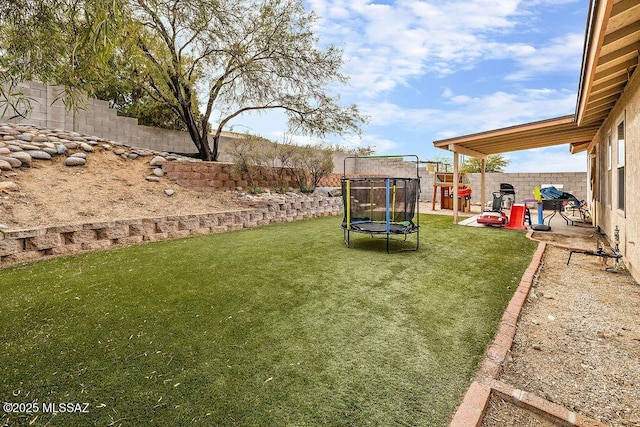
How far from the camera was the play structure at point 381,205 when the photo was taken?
16.2 feet

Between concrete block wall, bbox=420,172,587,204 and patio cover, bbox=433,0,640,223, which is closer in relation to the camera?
patio cover, bbox=433,0,640,223

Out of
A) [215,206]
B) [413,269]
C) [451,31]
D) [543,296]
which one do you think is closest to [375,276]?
[413,269]

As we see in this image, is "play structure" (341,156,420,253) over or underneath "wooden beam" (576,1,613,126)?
underneath

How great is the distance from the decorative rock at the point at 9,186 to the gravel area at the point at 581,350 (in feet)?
22.1

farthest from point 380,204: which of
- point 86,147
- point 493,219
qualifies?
point 86,147

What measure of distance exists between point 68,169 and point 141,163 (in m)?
1.53

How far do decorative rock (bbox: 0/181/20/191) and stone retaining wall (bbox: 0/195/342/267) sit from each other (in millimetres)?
1620

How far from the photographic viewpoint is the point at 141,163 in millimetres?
7406

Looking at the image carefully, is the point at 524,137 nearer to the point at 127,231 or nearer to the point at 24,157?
the point at 127,231

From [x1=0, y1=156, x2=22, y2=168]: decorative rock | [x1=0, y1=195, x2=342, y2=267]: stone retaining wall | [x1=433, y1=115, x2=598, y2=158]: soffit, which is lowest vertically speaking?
[x1=0, y1=195, x2=342, y2=267]: stone retaining wall

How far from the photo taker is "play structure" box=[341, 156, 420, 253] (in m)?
4.93

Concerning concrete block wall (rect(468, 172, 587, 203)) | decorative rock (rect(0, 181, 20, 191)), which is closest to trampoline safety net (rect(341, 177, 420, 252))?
decorative rock (rect(0, 181, 20, 191))

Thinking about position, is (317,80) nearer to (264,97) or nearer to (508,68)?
(264,97)

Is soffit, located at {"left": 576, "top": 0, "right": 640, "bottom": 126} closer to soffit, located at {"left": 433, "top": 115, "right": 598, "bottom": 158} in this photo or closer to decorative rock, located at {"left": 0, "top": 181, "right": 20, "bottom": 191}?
soffit, located at {"left": 433, "top": 115, "right": 598, "bottom": 158}
